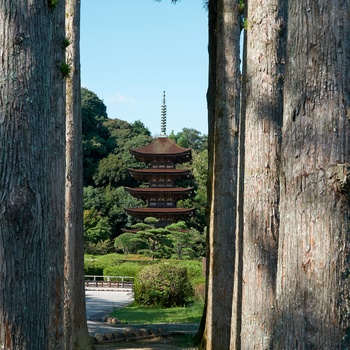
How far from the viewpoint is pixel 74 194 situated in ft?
25.7

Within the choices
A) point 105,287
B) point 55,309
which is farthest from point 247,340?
point 105,287

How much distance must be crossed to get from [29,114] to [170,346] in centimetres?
780

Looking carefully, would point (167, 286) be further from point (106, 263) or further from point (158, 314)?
point (106, 263)

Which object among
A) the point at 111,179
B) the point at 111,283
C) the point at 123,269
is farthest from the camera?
the point at 111,179

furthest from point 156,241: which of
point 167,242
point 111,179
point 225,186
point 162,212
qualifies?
point 225,186

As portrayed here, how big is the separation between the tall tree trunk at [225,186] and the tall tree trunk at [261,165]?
2.62 meters

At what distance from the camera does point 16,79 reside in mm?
3717

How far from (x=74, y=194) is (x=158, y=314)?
1068 cm

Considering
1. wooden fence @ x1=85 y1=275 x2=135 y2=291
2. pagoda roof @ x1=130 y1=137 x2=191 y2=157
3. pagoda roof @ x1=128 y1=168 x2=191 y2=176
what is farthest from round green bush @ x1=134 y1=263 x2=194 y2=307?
pagoda roof @ x1=130 y1=137 x2=191 y2=157

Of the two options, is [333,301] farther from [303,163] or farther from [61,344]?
[61,344]

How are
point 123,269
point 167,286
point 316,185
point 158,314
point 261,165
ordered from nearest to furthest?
point 316,185 < point 261,165 < point 158,314 < point 167,286 < point 123,269

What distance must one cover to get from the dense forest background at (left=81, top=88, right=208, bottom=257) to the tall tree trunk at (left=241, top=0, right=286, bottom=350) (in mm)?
28741

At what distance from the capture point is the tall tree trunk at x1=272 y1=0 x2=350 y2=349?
247 centimetres

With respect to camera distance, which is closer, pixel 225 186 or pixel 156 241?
pixel 225 186
